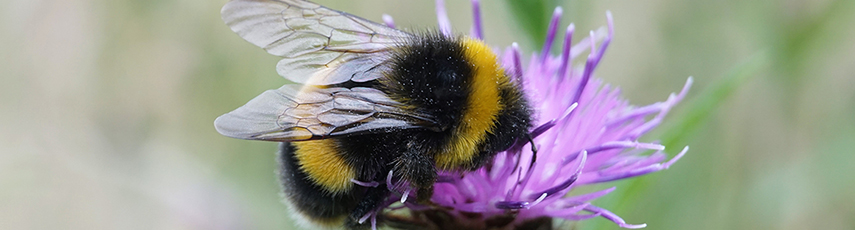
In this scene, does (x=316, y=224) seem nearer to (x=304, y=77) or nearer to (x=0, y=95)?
(x=304, y=77)

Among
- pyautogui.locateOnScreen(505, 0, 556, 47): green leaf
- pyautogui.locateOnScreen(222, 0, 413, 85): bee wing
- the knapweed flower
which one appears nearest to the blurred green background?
pyautogui.locateOnScreen(505, 0, 556, 47): green leaf

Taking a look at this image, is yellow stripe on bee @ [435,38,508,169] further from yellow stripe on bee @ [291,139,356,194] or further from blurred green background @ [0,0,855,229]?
blurred green background @ [0,0,855,229]

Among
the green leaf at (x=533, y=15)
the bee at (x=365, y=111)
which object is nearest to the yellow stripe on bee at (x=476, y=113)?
the bee at (x=365, y=111)

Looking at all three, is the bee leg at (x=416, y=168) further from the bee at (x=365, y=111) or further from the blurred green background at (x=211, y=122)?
the blurred green background at (x=211, y=122)

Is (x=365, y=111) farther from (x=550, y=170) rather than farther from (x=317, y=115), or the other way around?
(x=550, y=170)

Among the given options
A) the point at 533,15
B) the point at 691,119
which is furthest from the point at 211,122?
the point at 691,119

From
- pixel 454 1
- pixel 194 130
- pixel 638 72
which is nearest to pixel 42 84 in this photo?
pixel 194 130
